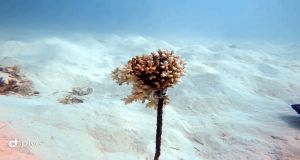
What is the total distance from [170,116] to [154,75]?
4166 millimetres

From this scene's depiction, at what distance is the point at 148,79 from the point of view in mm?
4262

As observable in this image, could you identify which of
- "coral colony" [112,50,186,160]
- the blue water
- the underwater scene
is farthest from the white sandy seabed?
the blue water

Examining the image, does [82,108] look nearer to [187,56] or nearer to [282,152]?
[282,152]

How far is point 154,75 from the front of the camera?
13.9 feet

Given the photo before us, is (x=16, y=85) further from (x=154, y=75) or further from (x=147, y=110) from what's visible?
(x=154, y=75)

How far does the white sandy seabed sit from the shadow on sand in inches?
1.1

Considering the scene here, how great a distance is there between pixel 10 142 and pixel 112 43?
69.1ft

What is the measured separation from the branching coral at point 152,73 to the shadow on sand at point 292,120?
530 cm

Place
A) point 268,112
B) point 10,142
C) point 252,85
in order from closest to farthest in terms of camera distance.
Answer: point 10,142
point 268,112
point 252,85

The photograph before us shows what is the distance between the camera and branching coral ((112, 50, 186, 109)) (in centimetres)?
423

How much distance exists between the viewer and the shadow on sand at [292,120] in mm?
8141

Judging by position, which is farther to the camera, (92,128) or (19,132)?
(92,128)

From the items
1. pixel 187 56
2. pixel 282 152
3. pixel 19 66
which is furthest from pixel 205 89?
pixel 19 66

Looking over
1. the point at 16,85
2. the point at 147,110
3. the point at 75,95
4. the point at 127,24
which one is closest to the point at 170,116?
the point at 147,110
